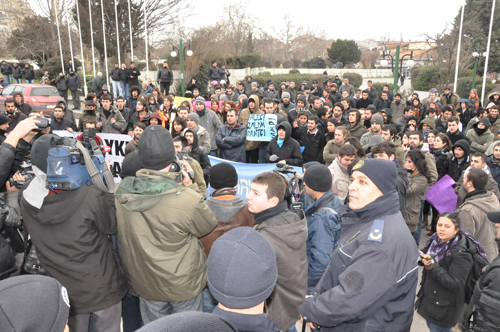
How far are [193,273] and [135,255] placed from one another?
1.50ft

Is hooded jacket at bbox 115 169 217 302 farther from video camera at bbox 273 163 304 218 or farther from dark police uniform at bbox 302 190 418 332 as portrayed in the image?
dark police uniform at bbox 302 190 418 332

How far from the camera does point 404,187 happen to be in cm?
507

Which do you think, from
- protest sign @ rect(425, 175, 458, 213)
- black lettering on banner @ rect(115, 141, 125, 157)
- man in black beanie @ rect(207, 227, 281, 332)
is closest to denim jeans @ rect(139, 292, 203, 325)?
man in black beanie @ rect(207, 227, 281, 332)

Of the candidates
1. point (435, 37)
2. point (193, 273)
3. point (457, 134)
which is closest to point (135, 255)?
point (193, 273)

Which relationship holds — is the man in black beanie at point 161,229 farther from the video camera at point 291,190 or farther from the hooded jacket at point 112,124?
the hooded jacket at point 112,124

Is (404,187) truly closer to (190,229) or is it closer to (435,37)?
(190,229)

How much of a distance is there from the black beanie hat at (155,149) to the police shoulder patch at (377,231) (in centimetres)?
157

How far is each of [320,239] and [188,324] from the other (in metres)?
2.58

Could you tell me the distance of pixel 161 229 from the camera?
9.18 feet

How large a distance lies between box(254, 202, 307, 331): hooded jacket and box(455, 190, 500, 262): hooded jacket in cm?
227

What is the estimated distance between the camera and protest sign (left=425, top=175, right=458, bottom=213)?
6172mm

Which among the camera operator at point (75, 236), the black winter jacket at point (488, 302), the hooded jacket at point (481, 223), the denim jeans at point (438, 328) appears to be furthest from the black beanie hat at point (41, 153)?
the hooded jacket at point (481, 223)

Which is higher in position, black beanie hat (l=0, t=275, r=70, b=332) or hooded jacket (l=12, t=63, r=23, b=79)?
hooded jacket (l=12, t=63, r=23, b=79)

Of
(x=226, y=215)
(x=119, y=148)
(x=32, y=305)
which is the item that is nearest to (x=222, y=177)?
(x=226, y=215)
